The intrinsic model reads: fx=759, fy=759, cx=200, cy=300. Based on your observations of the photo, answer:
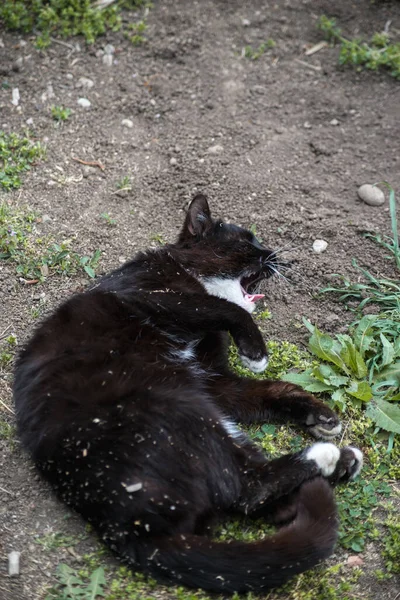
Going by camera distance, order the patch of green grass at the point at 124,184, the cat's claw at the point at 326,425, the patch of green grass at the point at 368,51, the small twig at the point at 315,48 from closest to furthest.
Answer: the cat's claw at the point at 326,425
the patch of green grass at the point at 124,184
the patch of green grass at the point at 368,51
the small twig at the point at 315,48

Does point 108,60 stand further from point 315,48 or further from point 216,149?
point 315,48

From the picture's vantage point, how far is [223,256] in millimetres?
4387

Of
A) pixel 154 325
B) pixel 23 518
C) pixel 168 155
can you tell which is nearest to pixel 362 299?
pixel 154 325

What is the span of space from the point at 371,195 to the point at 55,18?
2888 millimetres

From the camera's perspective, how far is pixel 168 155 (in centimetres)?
550

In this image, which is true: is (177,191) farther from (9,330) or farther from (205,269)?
(9,330)

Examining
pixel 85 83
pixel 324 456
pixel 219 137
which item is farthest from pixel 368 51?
pixel 324 456

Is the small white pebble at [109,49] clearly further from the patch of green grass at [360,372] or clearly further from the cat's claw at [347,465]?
the cat's claw at [347,465]

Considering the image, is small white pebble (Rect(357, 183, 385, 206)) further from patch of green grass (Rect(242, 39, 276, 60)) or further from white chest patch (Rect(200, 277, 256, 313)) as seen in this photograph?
patch of green grass (Rect(242, 39, 276, 60))

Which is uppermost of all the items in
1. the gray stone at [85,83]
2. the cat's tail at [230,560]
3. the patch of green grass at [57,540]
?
the gray stone at [85,83]

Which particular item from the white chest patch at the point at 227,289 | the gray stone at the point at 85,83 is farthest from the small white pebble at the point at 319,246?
the gray stone at the point at 85,83

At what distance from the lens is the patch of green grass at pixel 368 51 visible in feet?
19.6

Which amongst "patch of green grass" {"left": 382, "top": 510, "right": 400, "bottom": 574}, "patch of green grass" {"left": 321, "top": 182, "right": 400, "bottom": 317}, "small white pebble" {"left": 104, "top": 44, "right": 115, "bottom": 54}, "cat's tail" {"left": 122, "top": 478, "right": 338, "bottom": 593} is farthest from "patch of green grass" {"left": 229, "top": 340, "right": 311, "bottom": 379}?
"small white pebble" {"left": 104, "top": 44, "right": 115, "bottom": 54}

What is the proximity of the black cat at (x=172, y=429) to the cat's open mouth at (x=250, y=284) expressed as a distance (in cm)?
24
